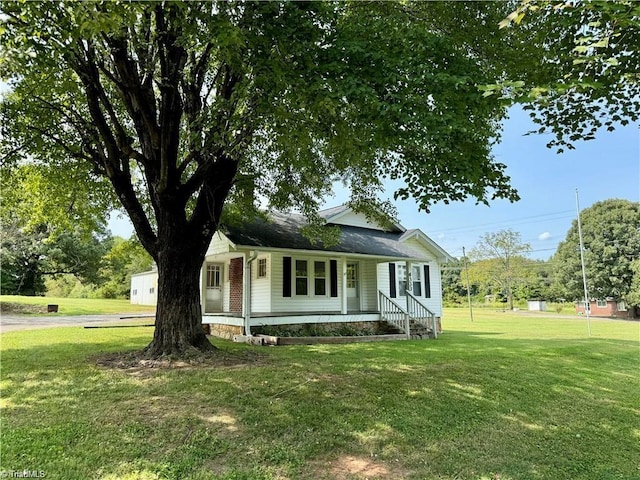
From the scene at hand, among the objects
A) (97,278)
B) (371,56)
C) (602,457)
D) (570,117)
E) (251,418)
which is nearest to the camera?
(602,457)

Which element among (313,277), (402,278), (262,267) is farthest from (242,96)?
(402,278)

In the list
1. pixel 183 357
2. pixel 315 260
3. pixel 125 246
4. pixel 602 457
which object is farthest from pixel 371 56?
pixel 125 246

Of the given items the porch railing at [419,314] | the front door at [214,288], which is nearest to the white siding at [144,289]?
the front door at [214,288]

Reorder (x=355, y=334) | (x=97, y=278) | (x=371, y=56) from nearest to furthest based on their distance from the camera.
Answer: (x=371, y=56), (x=355, y=334), (x=97, y=278)

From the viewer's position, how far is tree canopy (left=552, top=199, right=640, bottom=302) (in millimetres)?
36953

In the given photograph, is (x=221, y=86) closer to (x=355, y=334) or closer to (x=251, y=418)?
(x=251, y=418)

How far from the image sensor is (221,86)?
8.45 m

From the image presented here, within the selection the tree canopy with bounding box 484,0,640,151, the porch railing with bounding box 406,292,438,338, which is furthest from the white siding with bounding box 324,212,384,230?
the tree canopy with bounding box 484,0,640,151

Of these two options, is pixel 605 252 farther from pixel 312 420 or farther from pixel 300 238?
pixel 312 420

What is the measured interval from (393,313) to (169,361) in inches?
394

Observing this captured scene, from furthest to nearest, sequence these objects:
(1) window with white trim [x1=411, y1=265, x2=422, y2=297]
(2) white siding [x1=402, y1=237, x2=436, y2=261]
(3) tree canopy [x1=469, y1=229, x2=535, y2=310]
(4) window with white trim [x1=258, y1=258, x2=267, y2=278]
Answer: (3) tree canopy [x1=469, y1=229, x2=535, y2=310]
(2) white siding [x1=402, y1=237, x2=436, y2=261]
(1) window with white trim [x1=411, y1=265, x2=422, y2=297]
(4) window with white trim [x1=258, y1=258, x2=267, y2=278]

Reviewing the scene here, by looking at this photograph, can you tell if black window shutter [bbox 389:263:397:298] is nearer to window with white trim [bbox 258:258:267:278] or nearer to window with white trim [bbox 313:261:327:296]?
window with white trim [bbox 313:261:327:296]

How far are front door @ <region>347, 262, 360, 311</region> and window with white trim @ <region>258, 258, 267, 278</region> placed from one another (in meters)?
3.94

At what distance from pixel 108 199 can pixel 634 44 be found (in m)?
13.3
